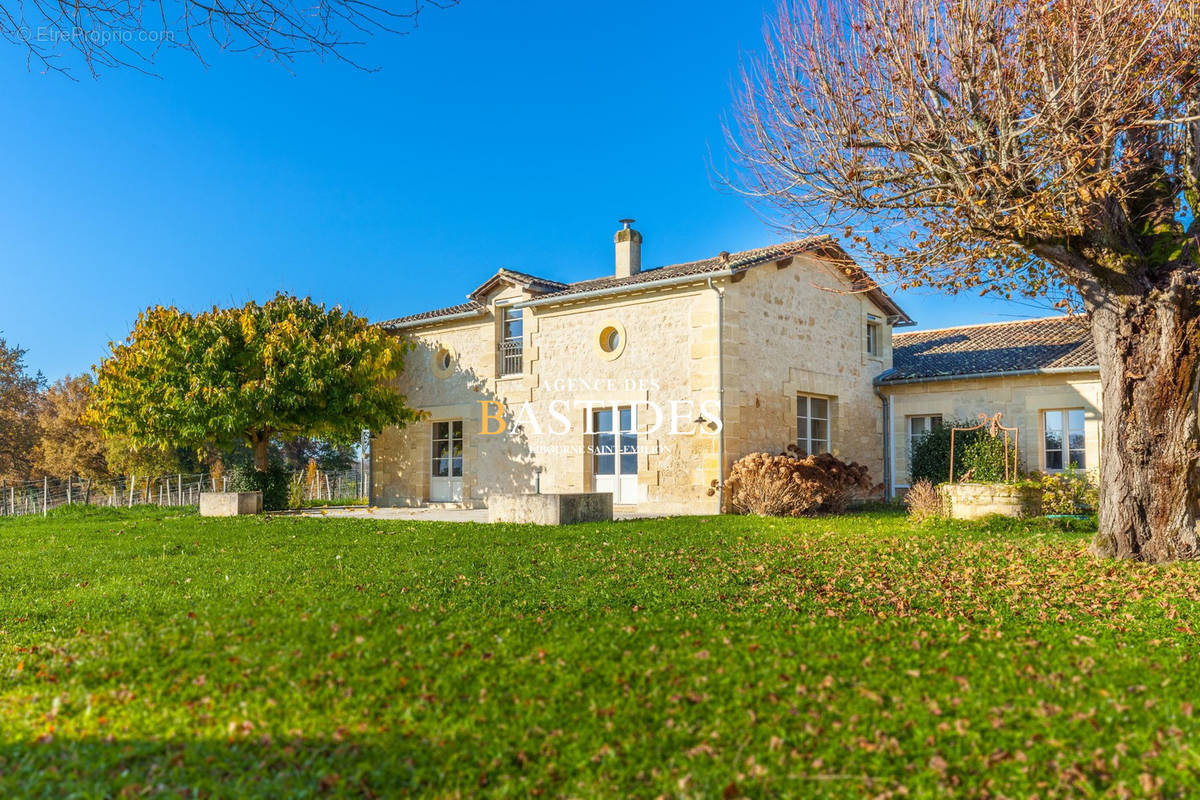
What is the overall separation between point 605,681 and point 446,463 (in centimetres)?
1542

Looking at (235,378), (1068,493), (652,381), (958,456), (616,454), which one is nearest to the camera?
(1068,493)

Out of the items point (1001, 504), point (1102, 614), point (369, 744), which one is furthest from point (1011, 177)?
point (369, 744)

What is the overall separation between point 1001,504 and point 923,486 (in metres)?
1.42

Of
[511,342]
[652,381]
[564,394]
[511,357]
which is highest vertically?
[511,342]

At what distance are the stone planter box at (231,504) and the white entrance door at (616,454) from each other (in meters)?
6.73

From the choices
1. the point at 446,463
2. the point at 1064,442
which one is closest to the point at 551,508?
the point at 446,463

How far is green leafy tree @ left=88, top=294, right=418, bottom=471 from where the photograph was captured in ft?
56.8

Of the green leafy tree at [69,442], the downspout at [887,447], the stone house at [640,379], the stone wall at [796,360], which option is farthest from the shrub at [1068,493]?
the green leafy tree at [69,442]

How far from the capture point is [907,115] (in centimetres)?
854

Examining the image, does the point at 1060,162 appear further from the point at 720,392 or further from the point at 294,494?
the point at 294,494

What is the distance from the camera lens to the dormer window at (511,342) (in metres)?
18.3

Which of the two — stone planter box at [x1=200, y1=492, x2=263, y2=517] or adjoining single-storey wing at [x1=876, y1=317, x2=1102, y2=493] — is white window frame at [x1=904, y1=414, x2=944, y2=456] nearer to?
adjoining single-storey wing at [x1=876, y1=317, x2=1102, y2=493]

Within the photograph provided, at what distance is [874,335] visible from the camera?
1972 cm

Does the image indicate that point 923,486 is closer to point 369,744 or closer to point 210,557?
point 210,557
